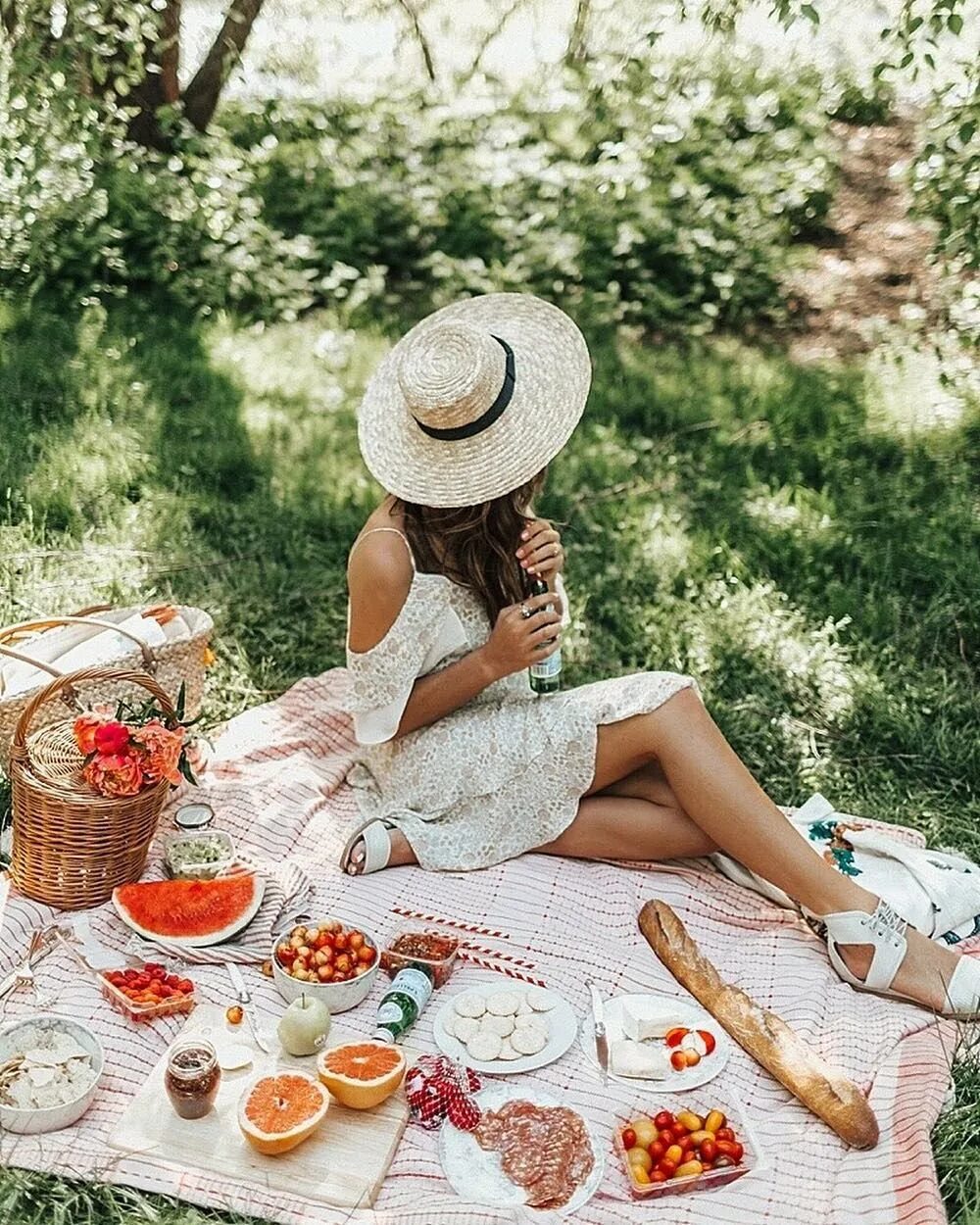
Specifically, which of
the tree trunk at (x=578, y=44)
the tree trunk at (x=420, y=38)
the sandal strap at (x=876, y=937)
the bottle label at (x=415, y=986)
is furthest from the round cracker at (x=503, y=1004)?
the tree trunk at (x=578, y=44)

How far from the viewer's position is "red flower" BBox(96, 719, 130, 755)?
12.0 ft

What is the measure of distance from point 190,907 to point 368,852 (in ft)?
1.75

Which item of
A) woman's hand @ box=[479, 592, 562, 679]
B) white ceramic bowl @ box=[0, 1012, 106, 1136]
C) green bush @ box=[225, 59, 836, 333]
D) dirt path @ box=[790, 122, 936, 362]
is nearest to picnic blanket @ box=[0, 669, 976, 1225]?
white ceramic bowl @ box=[0, 1012, 106, 1136]

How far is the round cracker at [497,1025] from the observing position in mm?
3395

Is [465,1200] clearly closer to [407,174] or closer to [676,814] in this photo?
[676,814]

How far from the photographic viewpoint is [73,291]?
7.55 m

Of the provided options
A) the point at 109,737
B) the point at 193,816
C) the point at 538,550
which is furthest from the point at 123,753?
the point at 538,550

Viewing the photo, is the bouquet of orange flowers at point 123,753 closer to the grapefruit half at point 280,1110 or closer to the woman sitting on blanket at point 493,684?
the woman sitting on blanket at point 493,684

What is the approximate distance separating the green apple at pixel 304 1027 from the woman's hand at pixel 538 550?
52.4 inches

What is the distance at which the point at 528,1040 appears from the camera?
337 cm

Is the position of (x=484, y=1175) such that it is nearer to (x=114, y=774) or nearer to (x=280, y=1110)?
(x=280, y=1110)

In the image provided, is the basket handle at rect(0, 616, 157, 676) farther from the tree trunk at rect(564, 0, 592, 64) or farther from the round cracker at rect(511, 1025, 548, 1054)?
the tree trunk at rect(564, 0, 592, 64)

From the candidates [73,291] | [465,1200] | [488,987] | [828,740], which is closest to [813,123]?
[73,291]

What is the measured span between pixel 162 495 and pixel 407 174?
3.31m
